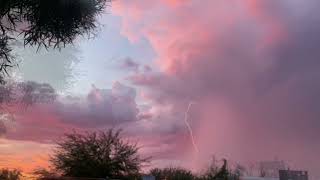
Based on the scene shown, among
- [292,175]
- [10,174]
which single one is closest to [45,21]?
[10,174]

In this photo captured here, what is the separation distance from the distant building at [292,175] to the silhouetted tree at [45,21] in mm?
30694

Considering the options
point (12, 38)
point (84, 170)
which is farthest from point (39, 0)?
point (84, 170)

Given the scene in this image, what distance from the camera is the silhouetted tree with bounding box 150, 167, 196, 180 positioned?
3094cm

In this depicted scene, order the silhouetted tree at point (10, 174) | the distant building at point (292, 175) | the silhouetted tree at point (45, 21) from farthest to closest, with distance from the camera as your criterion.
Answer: the distant building at point (292, 175) < the silhouetted tree at point (10, 174) < the silhouetted tree at point (45, 21)

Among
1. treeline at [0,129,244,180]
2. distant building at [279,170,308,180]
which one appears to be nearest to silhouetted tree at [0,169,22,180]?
treeline at [0,129,244,180]

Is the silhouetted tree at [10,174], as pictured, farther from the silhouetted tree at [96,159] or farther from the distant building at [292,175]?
the distant building at [292,175]

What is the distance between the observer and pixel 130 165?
32.1m

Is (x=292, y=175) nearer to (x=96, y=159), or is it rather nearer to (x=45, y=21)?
(x=96, y=159)

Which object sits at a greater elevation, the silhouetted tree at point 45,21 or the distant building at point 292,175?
the distant building at point 292,175

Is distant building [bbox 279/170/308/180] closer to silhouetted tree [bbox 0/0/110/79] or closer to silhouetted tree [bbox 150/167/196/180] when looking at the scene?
silhouetted tree [bbox 150/167/196/180]

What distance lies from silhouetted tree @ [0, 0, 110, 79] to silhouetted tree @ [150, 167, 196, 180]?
18091mm

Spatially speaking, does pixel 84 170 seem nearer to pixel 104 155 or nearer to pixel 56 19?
pixel 104 155

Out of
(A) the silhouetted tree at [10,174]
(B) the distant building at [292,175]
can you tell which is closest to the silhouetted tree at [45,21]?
(A) the silhouetted tree at [10,174]

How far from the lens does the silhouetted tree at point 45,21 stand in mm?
12766
